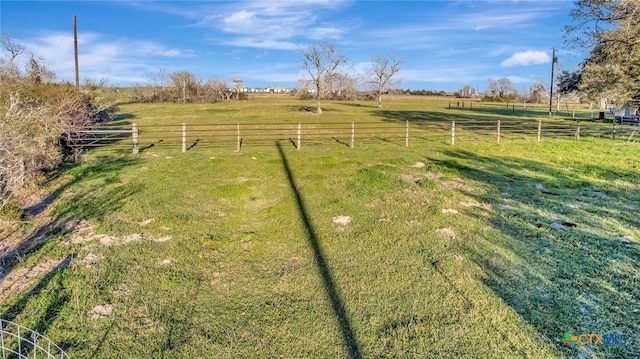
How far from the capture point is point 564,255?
5008 millimetres

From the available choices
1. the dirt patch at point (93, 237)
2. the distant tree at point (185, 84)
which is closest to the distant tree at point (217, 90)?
the distant tree at point (185, 84)

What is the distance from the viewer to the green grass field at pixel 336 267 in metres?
3.47

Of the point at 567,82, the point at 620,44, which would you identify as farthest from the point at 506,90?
the point at 620,44

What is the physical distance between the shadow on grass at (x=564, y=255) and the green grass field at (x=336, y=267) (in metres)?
0.02

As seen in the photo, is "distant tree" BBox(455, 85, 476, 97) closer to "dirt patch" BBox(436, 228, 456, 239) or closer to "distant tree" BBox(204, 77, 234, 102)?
"distant tree" BBox(204, 77, 234, 102)

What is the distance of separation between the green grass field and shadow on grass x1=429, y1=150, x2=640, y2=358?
0.9 inches

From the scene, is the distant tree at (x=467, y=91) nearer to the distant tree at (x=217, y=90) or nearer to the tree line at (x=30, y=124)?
the distant tree at (x=217, y=90)

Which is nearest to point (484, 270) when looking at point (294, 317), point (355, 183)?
point (294, 317)

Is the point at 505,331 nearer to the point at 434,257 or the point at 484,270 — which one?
the point at 484,270

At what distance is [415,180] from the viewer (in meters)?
9.08

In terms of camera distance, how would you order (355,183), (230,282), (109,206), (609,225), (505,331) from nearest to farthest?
(505,331) → (230,282) → (609,225) → (109,206) → (355,183)

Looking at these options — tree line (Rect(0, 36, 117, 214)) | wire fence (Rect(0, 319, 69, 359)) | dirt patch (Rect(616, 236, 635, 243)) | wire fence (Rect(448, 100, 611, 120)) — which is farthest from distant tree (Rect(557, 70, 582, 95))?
wire fence (Rect(0, 319, 69, 359))

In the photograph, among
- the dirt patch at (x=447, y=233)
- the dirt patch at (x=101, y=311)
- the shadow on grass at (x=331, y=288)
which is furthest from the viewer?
the dirt patch at (x=447, y=233)

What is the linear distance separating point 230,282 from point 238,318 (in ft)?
2.62
